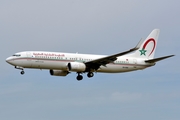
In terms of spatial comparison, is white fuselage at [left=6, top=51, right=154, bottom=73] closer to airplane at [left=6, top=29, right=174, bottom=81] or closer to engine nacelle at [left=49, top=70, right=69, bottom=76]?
airplane at [left=6, top=29, right=174, bottom=81]

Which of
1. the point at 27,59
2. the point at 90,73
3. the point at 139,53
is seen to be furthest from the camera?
the point at 139,53

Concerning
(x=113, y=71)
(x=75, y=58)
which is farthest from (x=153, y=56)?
(x=75, y=58)

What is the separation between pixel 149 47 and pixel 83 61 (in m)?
16.3

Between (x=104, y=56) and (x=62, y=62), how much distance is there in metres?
8.46

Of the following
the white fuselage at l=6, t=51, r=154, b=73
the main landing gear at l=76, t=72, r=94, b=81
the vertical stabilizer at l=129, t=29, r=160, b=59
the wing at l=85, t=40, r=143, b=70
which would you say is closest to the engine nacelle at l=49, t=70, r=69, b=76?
the main landing gear at l=76, t=72, r=94, b=81

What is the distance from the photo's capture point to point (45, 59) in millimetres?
91250

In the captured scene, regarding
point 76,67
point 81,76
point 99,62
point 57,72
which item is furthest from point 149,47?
point 76,67

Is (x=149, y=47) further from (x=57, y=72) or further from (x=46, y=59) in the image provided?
(x=46, y=59)

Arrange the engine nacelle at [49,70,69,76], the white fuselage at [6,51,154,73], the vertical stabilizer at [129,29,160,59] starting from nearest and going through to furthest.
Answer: the white fuselage at [6,51,154,73]
the engine nacelle at [49,70,69,76]
the vertical stabilizer at [129,29,160,59]

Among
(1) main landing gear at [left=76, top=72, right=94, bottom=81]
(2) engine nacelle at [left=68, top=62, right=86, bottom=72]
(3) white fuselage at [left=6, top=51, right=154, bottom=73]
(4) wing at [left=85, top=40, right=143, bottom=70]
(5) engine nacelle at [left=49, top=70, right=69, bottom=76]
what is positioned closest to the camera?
(3) white fuselage at [left=6, top=51, right=154, bottom=73]

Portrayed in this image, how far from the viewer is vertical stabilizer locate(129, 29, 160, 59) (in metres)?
104

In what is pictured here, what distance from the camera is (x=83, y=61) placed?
95500 millimetres

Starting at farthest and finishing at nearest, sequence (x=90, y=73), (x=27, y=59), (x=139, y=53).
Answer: (x=139, y=53) < (x=90, y=73) < (x=27, y=59)

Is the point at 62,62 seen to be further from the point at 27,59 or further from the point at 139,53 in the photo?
the point at 139,53
